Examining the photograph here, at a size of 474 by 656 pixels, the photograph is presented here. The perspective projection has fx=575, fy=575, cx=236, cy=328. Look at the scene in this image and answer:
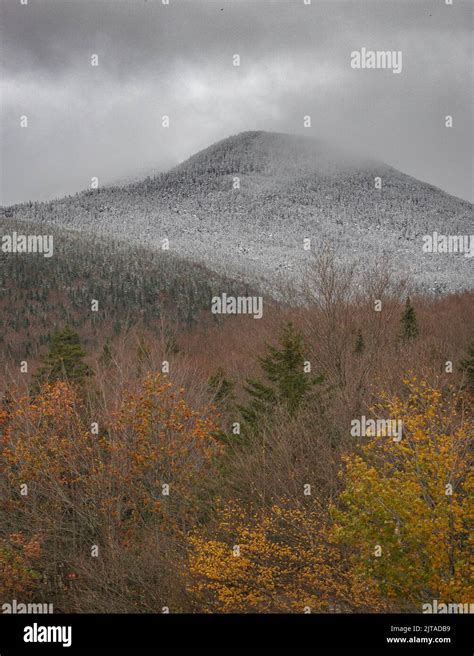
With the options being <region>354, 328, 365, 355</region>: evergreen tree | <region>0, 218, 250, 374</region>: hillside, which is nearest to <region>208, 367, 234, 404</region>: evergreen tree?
<region>354, 328, 365, 355</region>: evergreen tree

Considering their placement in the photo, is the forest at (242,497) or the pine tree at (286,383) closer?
the forest at (242,497)

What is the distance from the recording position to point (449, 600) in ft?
35.3

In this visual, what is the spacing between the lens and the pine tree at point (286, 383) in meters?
26.0

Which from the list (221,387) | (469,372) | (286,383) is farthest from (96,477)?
(469,372)

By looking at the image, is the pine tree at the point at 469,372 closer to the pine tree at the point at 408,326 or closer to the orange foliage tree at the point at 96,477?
the pine tree at the point at 408,326

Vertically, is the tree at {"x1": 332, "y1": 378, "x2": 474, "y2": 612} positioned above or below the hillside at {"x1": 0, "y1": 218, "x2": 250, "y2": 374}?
below

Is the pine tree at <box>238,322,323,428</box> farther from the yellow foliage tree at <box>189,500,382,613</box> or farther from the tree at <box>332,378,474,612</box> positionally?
the tree at <box>332,378,474,612</box>

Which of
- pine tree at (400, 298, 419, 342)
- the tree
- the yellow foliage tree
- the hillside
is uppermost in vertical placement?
the hillside
